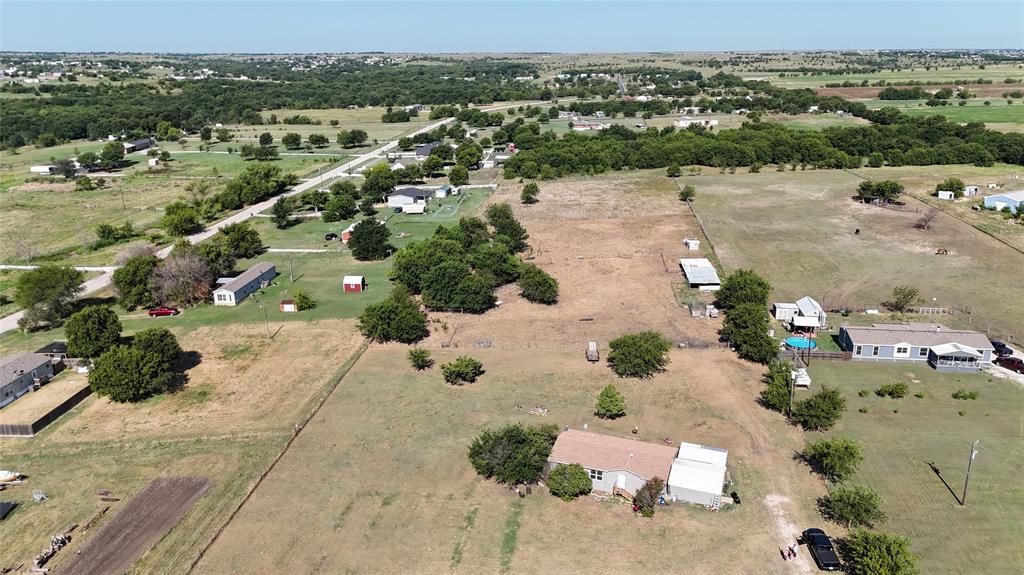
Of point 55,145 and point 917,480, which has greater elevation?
point 55,145

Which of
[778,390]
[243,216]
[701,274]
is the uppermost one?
[243,216]

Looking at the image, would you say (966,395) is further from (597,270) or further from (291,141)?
(291,141)

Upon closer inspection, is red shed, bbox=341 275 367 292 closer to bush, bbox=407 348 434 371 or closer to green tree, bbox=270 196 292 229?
bush, bbox=407 348 434 371

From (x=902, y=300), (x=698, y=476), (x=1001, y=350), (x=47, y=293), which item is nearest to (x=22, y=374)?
(x=47, y=293)

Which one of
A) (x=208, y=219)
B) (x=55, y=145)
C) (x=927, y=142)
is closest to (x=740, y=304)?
(x=208, y=219)

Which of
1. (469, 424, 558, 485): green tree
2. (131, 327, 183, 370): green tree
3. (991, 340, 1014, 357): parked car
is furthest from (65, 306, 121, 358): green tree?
(991, 340, 1014, 357): parked car

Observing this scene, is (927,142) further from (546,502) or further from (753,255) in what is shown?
(546,502)

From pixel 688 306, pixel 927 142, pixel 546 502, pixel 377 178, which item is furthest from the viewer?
pixel 927 142
